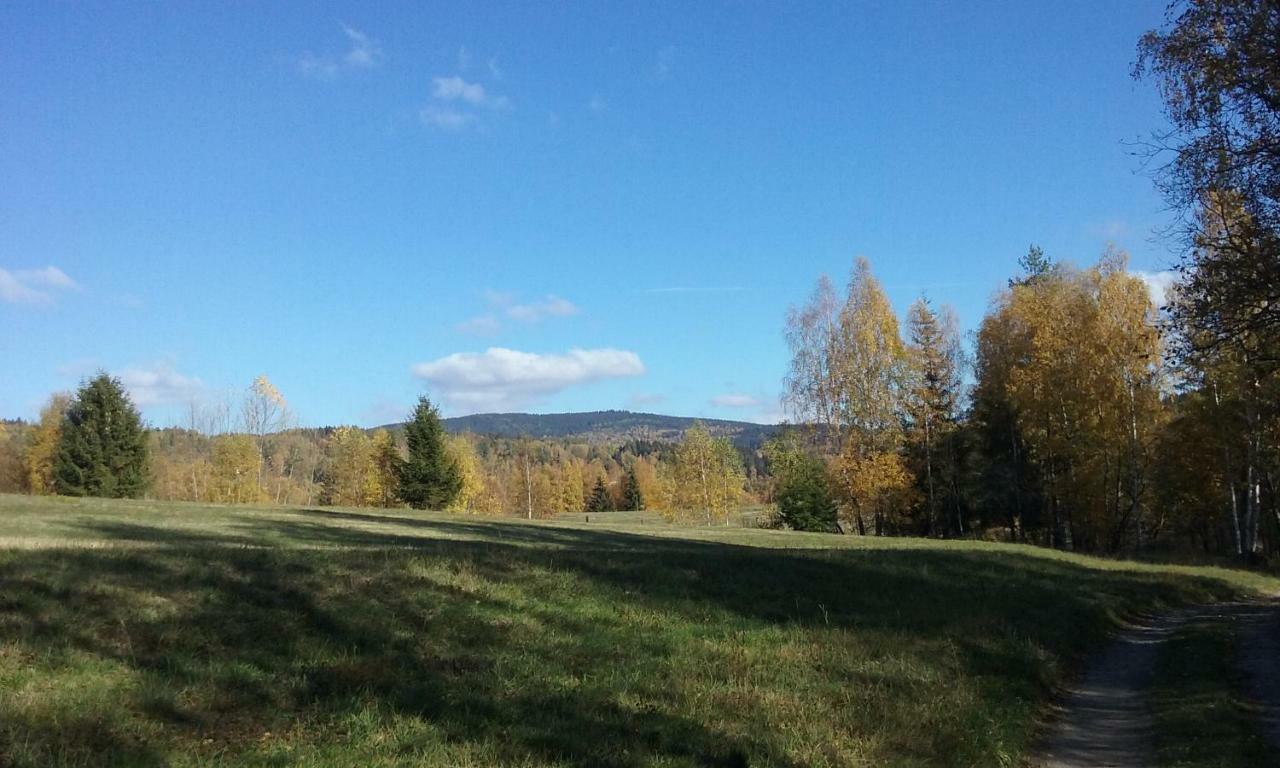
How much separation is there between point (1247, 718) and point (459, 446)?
9330 cm

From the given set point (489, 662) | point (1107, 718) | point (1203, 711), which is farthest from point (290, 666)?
point (1203, 711)

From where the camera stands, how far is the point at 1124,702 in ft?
35.5

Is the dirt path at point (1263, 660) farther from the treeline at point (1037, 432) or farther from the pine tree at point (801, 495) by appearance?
the pine tree at point (801, 495)

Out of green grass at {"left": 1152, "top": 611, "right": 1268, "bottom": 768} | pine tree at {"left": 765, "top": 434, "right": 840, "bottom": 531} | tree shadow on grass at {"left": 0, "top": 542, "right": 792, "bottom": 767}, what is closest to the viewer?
tree shadow on grass at {"left": 0, "top": 542, "right": 792, "bottom": 767}

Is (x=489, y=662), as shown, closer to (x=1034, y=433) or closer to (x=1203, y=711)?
(x=1203, y=711)

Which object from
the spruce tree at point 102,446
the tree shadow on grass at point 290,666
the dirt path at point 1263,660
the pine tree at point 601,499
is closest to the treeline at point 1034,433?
the dirt path at point 1263,660

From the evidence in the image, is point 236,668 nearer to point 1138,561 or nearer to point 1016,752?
point 1016,752

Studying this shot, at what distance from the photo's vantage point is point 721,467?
80.6 metres

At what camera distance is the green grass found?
795 centimetres

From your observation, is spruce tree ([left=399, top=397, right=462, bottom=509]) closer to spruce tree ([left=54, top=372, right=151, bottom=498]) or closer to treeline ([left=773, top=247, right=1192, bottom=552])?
spruce tree ([left=54, top=372, right=151, bottom=498])

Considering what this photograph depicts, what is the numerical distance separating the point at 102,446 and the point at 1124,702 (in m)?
53.9

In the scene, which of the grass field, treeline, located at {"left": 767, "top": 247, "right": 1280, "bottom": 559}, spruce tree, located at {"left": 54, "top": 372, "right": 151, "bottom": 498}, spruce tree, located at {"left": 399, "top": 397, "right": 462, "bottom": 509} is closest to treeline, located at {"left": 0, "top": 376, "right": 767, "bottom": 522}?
spruce tree, located at {"left": 399, "top": 397, "right": 462, "bottom": 509}

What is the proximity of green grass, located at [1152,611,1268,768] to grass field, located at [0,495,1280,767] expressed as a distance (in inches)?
54.2

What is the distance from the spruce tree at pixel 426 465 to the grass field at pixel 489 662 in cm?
4058
